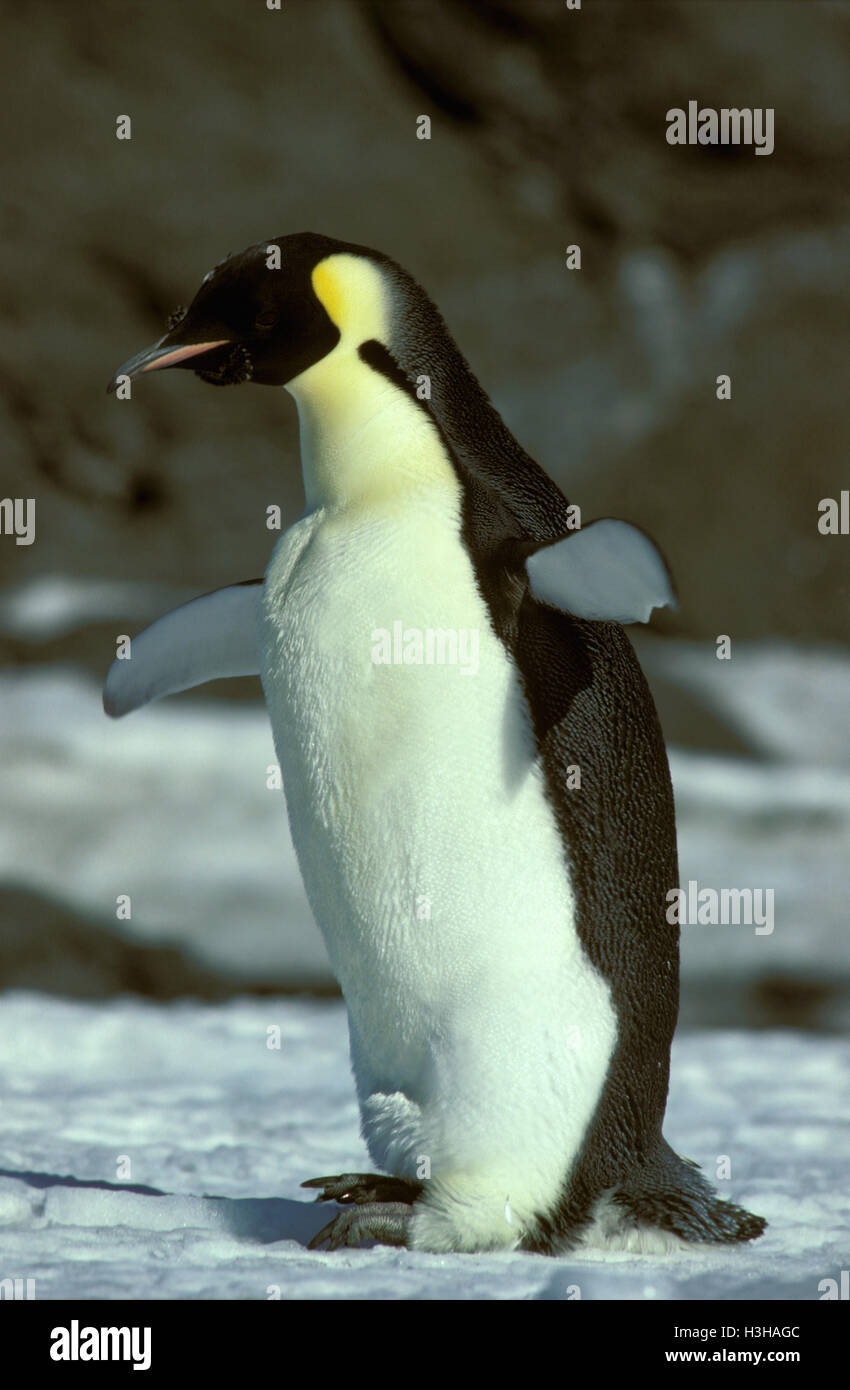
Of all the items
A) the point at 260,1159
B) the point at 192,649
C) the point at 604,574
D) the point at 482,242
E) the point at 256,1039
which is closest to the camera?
the point at 604,574

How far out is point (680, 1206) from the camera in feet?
4.46

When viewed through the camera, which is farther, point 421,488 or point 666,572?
point 421,488

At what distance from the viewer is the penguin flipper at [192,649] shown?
168cm

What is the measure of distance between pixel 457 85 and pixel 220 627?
295 cm

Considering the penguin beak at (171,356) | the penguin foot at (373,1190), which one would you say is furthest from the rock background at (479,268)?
the penguin foot at (373,1190)

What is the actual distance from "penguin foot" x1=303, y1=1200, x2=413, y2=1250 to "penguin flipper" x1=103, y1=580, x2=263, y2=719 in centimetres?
61

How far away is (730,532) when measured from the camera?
14.2 feet

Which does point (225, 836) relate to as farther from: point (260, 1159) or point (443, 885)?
point (443, 885)

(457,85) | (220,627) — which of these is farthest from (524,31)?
(220,627)

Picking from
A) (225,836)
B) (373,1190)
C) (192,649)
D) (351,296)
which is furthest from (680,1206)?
(225,836)

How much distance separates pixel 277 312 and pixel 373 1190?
0.81 metres

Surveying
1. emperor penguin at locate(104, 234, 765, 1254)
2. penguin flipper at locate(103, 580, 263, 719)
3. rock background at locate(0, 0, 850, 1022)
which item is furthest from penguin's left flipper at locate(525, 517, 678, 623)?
rock background at locate(0, 0, 850, 1022)
